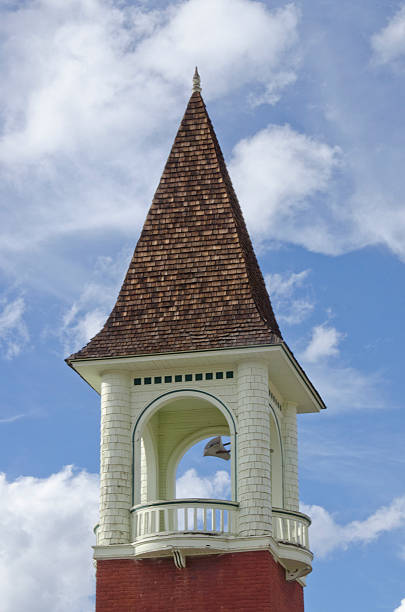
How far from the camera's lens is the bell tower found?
3203 cm

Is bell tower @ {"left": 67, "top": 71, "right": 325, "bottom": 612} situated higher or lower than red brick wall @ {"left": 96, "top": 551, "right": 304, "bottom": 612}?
higher

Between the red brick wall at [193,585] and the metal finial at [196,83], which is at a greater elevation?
the metal finial at [196,83]

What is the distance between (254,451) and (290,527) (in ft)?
7.97

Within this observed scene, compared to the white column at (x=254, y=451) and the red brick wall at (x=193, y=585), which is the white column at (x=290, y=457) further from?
the red brick wall at (x=193, y=585)

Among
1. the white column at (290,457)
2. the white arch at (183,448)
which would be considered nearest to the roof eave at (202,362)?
the white column at (290,457)

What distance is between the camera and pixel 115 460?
110 ft

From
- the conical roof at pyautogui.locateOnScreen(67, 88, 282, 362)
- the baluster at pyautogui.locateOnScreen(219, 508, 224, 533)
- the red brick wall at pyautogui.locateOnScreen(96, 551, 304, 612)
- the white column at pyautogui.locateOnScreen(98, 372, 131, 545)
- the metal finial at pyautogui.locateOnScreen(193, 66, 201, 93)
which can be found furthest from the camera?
the metal finial at pyautogui.locateOnScreen(193, 66, 201, 93)

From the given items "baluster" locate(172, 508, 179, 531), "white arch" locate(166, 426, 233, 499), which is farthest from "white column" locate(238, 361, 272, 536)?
"white arch" locate(166, 426, 233, 499)

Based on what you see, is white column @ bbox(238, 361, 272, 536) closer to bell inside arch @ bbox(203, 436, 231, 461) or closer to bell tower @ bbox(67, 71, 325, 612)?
bell tower @ bbox(67, 71, 325, 612)

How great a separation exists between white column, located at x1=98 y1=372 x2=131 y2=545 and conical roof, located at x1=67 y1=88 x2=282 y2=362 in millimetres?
1012

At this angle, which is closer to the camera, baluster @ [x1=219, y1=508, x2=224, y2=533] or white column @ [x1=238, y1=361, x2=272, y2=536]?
Result: baluster @ [x1=219, y1=508, x2=224, y2=533]

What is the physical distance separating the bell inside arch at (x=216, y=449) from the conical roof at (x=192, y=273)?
375 cm

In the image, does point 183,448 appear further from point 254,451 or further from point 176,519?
point 176,519

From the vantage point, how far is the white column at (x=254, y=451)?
32344 millimetres
